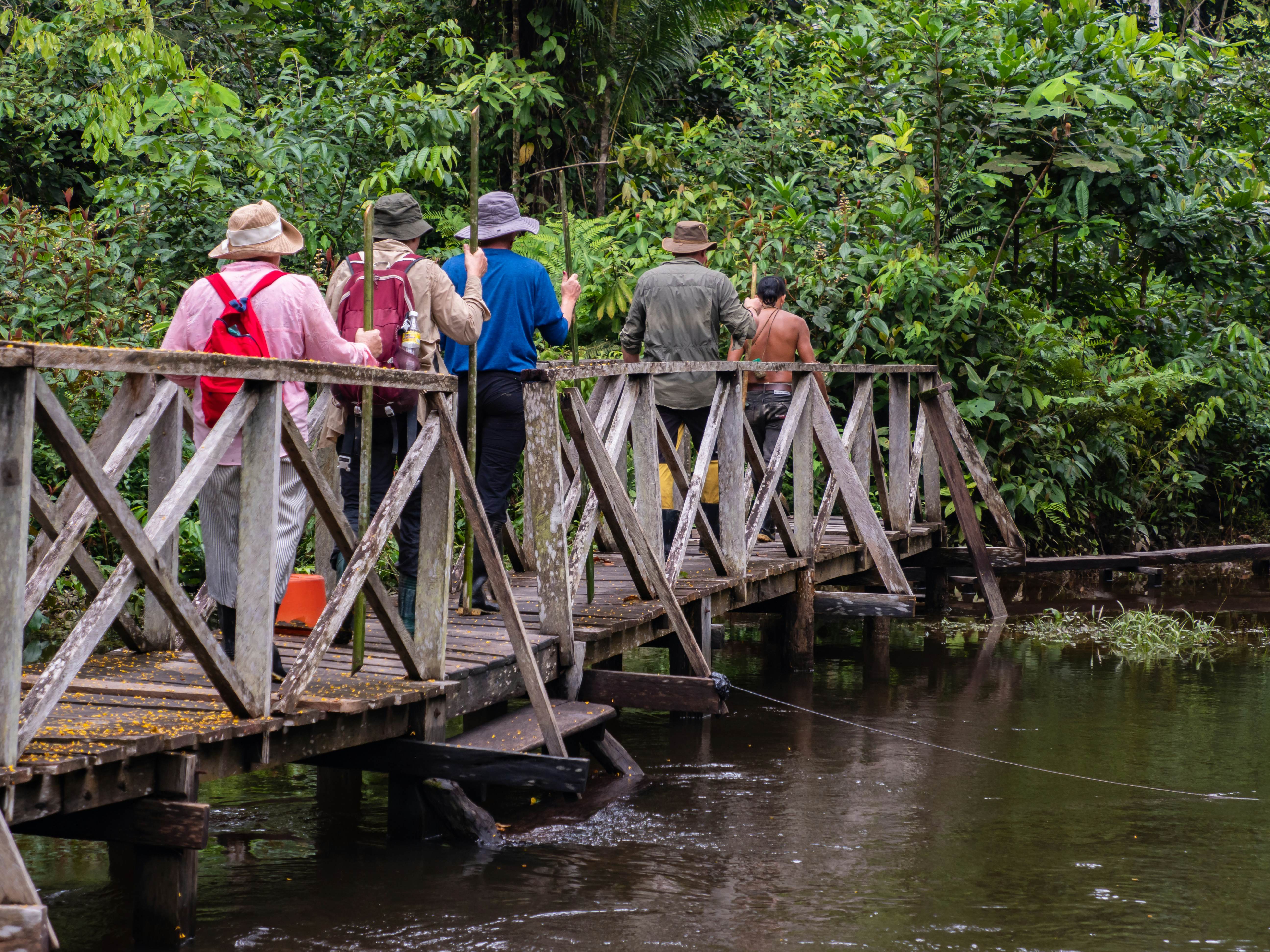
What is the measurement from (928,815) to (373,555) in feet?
8.03

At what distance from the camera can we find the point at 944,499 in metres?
11.7

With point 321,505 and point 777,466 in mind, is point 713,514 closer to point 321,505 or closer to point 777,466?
point 777,466

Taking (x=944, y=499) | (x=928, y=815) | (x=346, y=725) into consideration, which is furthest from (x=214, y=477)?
(x=944, y=499)

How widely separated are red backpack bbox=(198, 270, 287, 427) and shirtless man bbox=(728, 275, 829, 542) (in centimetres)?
510

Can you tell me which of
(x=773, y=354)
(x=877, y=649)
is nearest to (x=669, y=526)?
(x=773, y=354)

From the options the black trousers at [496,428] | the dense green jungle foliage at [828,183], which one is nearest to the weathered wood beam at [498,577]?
the black trousers at [496,428]

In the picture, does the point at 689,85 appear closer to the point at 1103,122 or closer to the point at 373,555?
the point at 1103,122

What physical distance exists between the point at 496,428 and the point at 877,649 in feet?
14.7

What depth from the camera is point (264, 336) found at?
4.36m

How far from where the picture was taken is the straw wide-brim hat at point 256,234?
4418 mm

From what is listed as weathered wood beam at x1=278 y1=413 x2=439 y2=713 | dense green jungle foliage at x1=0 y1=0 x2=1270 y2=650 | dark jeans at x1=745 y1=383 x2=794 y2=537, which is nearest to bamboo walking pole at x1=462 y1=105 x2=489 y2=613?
weathered wood beam at x1=278 y1=413 x2=439 y2=713

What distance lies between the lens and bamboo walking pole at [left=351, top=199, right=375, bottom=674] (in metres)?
4.46

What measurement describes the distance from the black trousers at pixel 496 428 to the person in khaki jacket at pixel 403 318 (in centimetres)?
37

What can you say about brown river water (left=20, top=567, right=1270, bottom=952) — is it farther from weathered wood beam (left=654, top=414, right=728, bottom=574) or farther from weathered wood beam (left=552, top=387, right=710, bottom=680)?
weathered wood beam (left=654, top=414, right=728, bottom=574)
